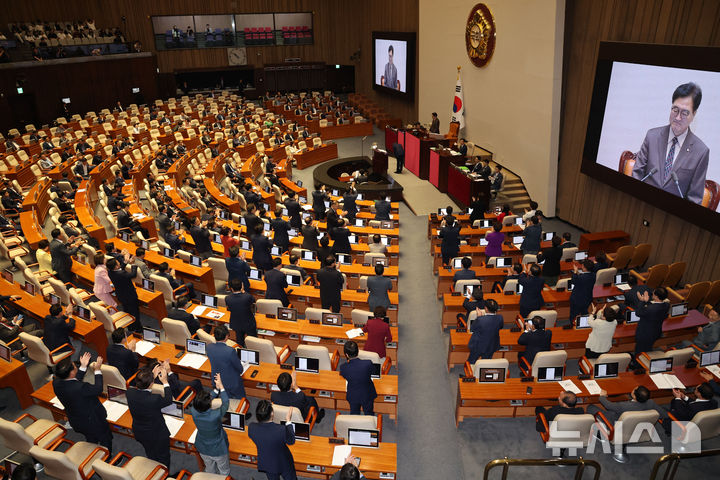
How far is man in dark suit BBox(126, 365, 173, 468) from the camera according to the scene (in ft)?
18.5

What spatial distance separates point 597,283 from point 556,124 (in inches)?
247

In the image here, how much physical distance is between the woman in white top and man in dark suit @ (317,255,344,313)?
167 inches

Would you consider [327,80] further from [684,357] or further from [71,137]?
[684,357]

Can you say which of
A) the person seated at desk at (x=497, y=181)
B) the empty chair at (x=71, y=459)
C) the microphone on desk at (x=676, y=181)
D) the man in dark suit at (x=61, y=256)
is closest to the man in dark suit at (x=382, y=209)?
the person seated at desk at (x=497, y=181)

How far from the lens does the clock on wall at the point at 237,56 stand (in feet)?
112

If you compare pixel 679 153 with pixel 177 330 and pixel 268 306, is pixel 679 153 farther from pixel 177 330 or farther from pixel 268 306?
pixel 177 330

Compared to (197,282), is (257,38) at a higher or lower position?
higher

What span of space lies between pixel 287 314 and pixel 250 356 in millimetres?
1396

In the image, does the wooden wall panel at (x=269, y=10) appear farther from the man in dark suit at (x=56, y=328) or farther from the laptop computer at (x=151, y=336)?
the man in dark suit at (x=56, y=328)

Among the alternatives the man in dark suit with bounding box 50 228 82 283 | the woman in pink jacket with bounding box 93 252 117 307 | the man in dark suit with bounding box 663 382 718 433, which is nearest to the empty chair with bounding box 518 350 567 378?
the man in dark suit with bounding box 663 382 718 433

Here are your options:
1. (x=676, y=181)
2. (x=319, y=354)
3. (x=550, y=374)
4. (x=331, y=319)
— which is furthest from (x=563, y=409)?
(x=676, y=181)

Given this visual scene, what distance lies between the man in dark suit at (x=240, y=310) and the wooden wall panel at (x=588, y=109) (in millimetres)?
9296

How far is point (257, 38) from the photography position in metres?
34.6

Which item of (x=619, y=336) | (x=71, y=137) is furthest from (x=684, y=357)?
(x=71, y=137)
